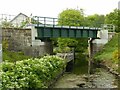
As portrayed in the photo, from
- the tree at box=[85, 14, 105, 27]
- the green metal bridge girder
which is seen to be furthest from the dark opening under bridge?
the tree at box=[85, 14, 105, 27]

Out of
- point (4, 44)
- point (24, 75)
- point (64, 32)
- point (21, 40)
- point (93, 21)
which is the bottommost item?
point (24, 75)

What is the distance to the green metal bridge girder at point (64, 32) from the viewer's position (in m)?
47.3

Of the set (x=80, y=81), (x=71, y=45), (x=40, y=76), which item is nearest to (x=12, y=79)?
(x=40, y=76)

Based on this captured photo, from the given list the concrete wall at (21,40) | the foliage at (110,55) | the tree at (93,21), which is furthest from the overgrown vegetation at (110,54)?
the concrete wall at (21,40)

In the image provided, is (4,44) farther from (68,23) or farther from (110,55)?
(68,23)

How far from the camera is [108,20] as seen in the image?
91062mm

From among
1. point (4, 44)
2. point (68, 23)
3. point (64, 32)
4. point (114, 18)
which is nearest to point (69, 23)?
point (68, 23)

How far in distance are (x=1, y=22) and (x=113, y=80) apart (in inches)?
867

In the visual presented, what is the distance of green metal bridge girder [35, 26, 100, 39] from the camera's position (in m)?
47.3

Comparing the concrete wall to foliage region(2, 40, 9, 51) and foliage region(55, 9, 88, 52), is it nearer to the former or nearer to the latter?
foliage region(2, 40, 9, 51)

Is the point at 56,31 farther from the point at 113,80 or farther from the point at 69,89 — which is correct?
the point at 69,89

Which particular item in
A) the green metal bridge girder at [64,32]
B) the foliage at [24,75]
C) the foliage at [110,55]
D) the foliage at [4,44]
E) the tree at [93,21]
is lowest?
the foliage at [110,55]

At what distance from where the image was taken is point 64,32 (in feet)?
173

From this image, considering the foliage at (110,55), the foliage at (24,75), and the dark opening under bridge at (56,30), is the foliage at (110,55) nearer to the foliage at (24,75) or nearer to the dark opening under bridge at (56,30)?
the dark opening under bridge at (56,30)
